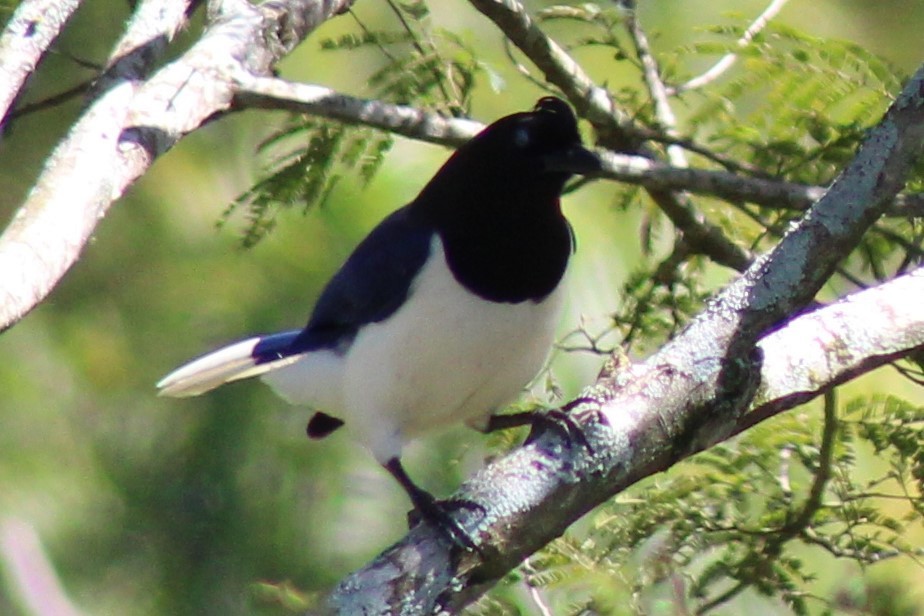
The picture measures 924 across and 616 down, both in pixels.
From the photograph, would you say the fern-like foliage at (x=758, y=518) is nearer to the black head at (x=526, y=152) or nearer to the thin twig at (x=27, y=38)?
the black head at (x=526, y=152)

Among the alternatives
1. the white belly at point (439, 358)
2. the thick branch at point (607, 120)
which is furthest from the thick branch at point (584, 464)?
the thick branch at point (607, 120)

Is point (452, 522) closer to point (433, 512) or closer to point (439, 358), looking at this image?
point (433, 512)

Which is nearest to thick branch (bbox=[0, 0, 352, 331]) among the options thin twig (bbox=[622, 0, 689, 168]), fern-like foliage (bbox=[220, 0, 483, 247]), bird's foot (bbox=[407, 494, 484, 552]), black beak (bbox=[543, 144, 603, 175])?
fern-like foliage (bbox=[220, 0, 483, 247])

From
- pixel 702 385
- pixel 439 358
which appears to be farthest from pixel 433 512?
pixel 439 358

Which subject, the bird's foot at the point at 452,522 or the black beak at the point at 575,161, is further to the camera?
the black beak at the point at 575,161

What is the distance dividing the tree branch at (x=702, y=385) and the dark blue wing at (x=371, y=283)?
0.68m

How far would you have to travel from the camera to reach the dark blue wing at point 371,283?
3.02m

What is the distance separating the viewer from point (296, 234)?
4.54m

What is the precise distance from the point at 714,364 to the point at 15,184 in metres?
3.17

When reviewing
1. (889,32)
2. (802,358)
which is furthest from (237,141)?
(889,32)

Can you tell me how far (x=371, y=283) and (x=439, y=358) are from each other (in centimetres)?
32

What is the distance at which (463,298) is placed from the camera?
2.88 m

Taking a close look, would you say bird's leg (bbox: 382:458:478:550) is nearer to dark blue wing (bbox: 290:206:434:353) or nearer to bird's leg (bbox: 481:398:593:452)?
bird's leg (bbox: 481:398:593:452)

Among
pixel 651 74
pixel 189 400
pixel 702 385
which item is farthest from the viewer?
pixel 189 400
